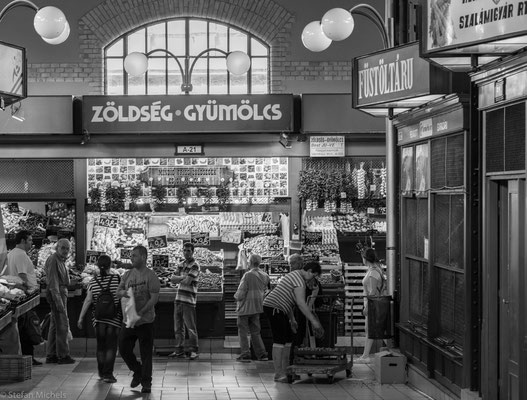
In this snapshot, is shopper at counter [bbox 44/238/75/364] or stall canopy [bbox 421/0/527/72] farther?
shopper at counter [bbox 44/238/75/364]

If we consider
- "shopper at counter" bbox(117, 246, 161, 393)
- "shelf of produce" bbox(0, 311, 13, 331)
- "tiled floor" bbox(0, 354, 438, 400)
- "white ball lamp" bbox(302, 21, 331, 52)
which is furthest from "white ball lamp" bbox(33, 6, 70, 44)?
"tiled floor" bbox(0, 354, 438, 400)

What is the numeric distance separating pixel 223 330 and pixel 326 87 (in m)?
4.99

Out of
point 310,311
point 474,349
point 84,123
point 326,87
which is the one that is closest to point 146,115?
point 84,123

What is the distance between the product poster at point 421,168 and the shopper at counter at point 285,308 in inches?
67.0

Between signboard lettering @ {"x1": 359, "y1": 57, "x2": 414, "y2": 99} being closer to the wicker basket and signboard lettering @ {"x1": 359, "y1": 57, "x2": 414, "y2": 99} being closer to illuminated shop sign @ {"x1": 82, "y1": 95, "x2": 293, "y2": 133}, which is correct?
illuminated shop sign @ {"x1": 82, "y1": 95, "x2": 293, "y2": 133}

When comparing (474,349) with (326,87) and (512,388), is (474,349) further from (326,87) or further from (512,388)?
(326,87)

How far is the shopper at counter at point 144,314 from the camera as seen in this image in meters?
12.2

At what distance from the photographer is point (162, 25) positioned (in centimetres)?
1864

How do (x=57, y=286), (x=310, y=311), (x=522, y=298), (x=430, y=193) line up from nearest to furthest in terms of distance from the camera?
(x=522, y=298), (x=430, y=193), (x=310, y=311), (x=57, y=286)

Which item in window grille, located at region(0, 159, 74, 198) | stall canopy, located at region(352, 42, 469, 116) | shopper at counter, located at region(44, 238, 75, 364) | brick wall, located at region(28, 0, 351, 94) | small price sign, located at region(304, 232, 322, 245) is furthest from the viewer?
brick wall, located at region(28, 0, 351, 94)

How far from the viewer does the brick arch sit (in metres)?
18.3

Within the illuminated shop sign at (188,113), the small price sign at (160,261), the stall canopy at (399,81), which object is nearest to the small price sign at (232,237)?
the small price sign at (160,261)

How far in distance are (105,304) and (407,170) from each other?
4222mm

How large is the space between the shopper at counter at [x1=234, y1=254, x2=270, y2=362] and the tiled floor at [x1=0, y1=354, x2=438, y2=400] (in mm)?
422
